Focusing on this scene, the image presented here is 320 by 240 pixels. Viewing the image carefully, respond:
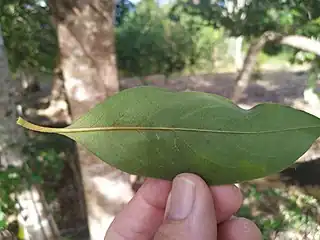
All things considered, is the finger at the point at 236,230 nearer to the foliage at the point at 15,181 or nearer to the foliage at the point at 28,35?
the foliage at the point at 15,181

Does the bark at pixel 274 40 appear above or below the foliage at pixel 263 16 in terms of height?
below

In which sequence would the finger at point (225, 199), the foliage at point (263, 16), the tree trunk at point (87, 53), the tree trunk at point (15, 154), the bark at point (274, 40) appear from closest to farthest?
the finger at point (225, 199)
the tree trunk at point (87, 53)
the tree trunk at point (15, 154)
the foliage at point (263, 16)
the bark at point (274, 40)

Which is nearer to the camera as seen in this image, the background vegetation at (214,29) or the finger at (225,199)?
the finger at (225,199)

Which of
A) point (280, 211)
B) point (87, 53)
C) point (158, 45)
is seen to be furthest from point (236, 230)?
point (158, 45)

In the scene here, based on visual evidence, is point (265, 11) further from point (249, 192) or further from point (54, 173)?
point (54, 173)

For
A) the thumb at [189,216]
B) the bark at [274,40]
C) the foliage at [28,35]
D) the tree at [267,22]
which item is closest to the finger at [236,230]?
the thumb at [189,216]

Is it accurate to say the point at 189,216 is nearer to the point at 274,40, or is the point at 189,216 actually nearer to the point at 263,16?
the point at 263,16

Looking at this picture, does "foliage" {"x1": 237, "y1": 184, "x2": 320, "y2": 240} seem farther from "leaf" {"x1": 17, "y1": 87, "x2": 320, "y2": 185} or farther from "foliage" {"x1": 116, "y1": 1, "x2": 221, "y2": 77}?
"foliage" {"x1": 116, "y1": 1, "x2": 221, "y2": 77}

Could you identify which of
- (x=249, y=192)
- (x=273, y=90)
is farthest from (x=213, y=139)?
(x=273, y=90)
